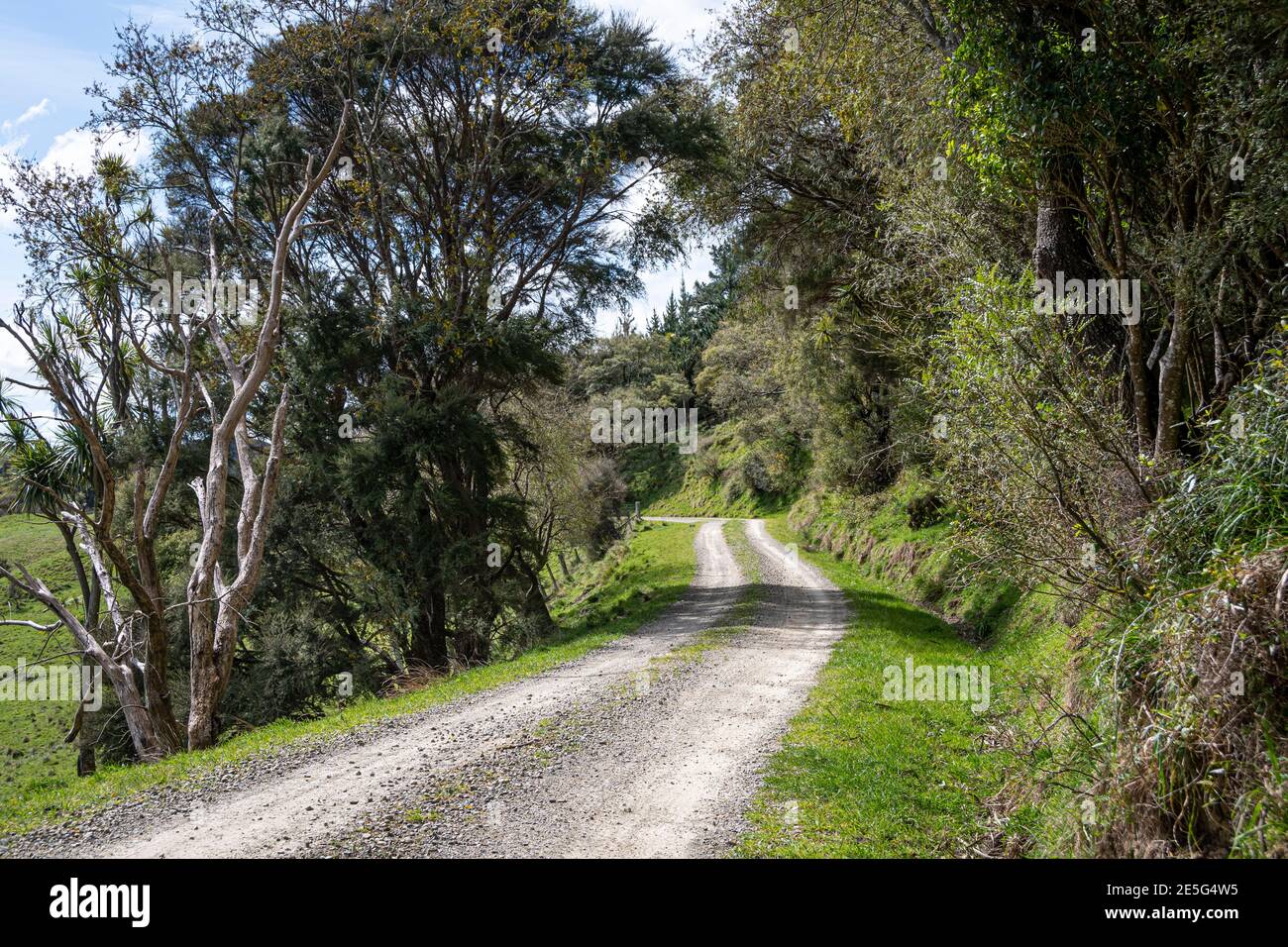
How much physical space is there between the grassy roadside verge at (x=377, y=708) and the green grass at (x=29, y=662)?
2.25 m

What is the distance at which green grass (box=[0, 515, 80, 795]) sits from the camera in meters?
20.4

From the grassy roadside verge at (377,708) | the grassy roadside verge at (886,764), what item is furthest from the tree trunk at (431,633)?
the grassy roadside verge at (886,764)

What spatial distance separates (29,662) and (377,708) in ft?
58.7

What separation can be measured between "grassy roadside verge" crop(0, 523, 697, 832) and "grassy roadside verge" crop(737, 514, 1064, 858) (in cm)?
520

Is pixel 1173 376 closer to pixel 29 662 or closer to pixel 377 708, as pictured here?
pixel 377 708

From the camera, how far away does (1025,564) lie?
6.53 meters

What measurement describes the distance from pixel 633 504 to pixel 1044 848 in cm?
5076

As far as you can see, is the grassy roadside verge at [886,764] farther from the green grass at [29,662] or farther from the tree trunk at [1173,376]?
the green grass at [29,662]

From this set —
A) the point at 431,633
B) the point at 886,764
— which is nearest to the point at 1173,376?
the point at 886,764

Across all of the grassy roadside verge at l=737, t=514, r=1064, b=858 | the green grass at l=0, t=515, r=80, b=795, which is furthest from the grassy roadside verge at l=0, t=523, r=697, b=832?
the grassy roadside verge at l=737, t=514, r=1064, b=858

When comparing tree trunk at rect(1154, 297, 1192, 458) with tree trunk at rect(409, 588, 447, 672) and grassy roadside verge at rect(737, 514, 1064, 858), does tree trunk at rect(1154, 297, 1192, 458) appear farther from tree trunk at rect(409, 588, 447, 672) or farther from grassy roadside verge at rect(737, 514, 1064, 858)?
tree trunk at rect(409, 588, 447, 672)

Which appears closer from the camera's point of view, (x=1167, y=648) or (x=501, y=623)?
(x=1167, y=648)
